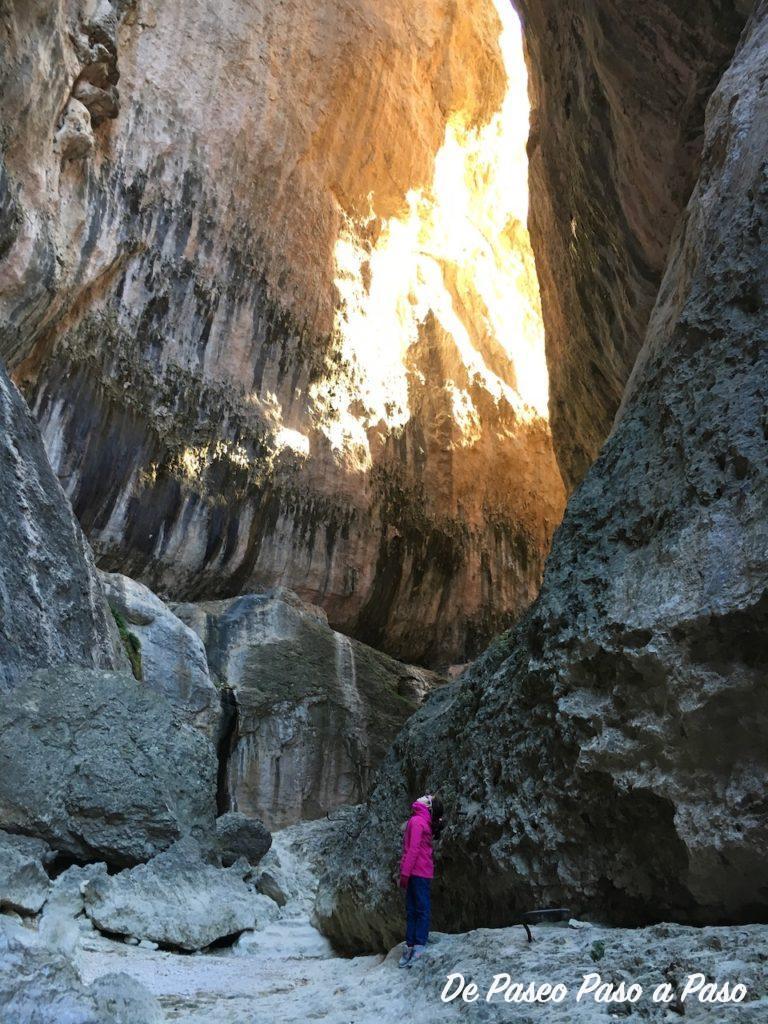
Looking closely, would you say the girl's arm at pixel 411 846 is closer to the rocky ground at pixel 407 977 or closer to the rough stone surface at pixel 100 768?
the rocky ground at pixel 407 977

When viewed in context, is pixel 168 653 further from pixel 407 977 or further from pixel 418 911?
pixel 407 977

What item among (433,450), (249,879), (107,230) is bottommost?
(249,879)

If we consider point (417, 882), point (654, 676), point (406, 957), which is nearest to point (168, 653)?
point (417, 882)

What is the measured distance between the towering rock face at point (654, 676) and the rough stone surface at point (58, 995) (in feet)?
9.23

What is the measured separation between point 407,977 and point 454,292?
84.3ft

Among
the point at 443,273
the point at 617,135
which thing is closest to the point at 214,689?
the point at 617,135

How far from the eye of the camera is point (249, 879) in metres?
10.6

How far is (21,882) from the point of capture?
277 inches

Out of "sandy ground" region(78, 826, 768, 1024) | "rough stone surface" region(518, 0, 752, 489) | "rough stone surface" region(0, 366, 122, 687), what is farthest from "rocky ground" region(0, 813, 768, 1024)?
"rough stone surface" region(518, 0, 752, 489)

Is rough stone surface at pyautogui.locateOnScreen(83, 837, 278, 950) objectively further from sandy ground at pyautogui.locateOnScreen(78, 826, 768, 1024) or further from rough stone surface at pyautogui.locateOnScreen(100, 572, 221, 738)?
rough stone surface at pyautogui.locateOnScreen(100, 572, 221, 738)

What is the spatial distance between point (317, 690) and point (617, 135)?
12673 mm

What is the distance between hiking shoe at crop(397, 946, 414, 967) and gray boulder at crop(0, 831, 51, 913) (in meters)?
3.03

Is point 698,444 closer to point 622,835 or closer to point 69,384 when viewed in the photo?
point 622,835

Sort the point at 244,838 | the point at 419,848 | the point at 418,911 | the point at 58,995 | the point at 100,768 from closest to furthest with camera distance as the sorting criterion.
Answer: the point at 58,995
the point at 418,911
the point at 419,848
the point at 100,768
the point at 244,838
